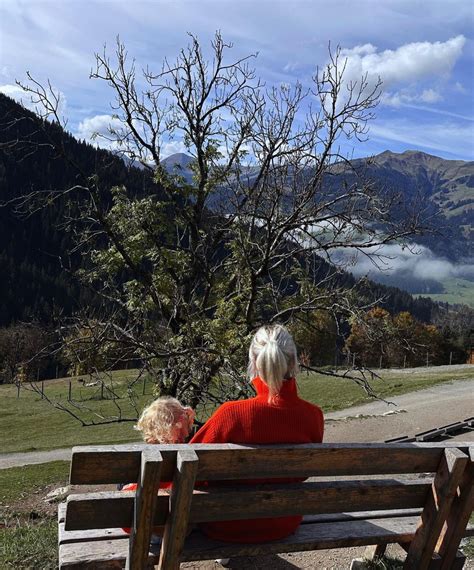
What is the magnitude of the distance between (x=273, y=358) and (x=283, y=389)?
223mm

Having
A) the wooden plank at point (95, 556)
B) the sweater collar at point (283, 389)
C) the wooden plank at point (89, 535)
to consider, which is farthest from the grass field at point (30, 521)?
the sweater collar at point (283, 389)

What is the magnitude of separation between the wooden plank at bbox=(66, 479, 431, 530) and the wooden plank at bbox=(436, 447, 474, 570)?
0.68 feet

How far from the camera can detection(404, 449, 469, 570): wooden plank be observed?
142 inches

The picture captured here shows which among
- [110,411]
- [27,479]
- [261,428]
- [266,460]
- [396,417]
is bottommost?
[110,411]

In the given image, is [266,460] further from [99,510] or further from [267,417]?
[99,510]

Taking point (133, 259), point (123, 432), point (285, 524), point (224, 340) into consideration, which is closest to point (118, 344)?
point (133, 259)

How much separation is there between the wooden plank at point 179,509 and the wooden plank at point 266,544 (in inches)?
7.6

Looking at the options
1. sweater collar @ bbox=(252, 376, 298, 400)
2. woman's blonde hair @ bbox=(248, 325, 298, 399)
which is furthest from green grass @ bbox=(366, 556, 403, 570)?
woman's blonde hair @ bbox=(248, 325, 298, 399)

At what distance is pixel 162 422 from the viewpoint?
3.74 m

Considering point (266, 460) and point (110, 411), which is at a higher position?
point (266, 460)

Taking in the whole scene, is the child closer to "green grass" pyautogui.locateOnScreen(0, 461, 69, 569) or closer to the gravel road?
"green grass" pyautogui.locateOnScreen(0, 461, 69, 569)

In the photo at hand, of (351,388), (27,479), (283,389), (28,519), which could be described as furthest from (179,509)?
(351,388)

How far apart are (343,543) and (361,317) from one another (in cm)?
500

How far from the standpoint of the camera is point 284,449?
3293mm
